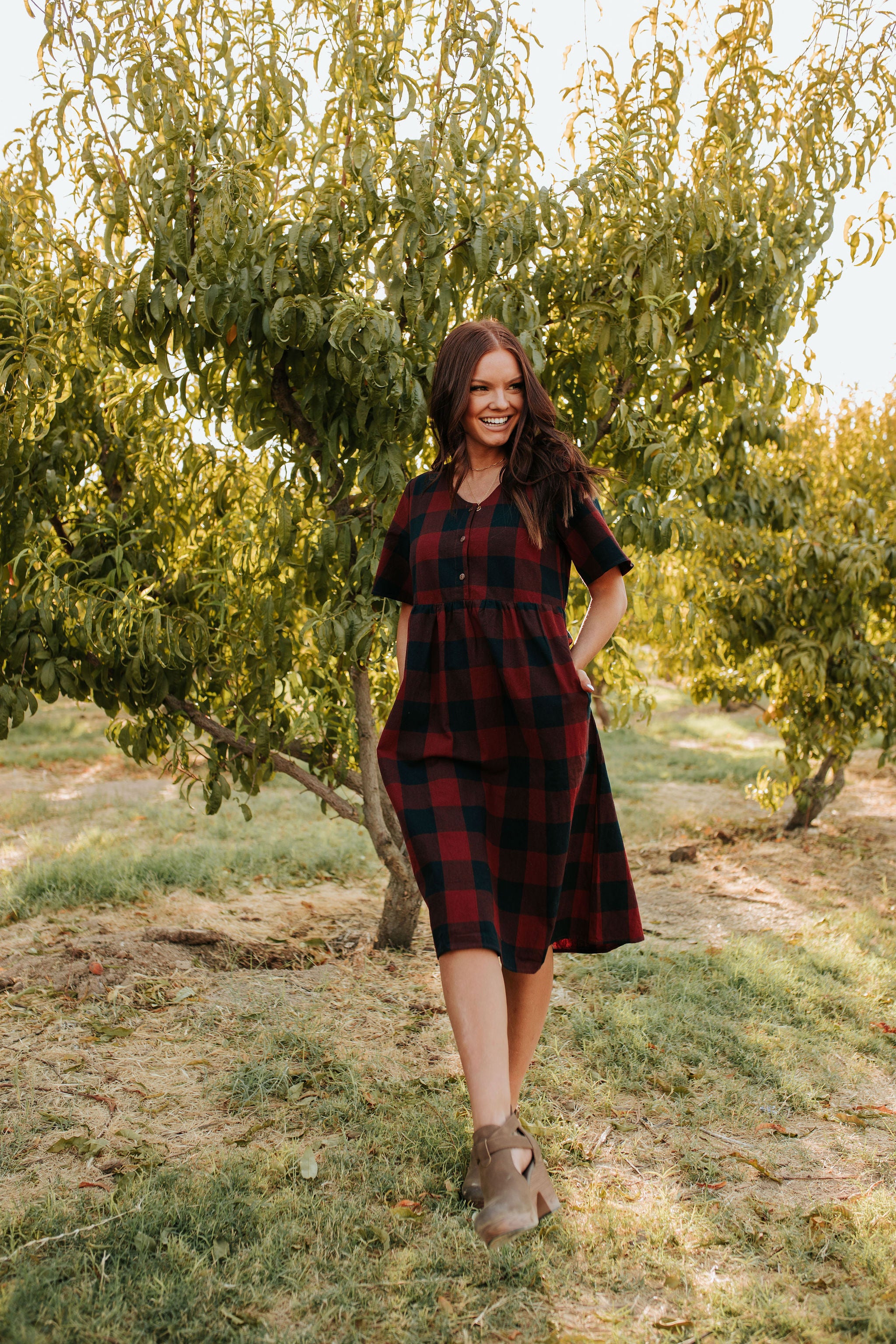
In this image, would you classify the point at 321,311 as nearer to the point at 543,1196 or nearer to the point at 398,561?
the point at 398,561

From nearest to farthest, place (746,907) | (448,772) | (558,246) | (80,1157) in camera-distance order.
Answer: (448,772) < (80,1157) < (558,246) < (746,907)

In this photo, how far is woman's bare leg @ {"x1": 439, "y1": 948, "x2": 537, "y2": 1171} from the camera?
6.52 ft

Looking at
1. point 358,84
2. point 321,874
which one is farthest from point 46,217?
point 321,874

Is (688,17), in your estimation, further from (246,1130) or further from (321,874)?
(321,874)

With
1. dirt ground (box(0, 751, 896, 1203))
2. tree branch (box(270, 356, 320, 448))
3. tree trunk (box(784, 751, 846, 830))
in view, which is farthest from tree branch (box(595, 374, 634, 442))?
tree trunk (box(784, 751, 846, 830))

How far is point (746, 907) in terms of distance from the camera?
4684 millimetres

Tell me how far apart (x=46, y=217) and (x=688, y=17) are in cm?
207

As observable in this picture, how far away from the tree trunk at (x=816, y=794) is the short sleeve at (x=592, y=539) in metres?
4.06

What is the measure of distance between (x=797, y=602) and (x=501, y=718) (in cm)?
348

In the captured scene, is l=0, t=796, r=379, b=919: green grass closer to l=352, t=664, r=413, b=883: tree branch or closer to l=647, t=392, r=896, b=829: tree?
l=352, t=664, r=413, b=883: tree branch

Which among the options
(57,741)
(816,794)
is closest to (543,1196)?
(816,794)

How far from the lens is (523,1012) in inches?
92.2

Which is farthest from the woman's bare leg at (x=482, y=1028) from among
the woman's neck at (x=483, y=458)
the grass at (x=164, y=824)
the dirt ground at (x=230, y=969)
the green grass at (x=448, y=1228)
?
the grass at (x=164, y=824)

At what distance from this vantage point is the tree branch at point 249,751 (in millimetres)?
3643
